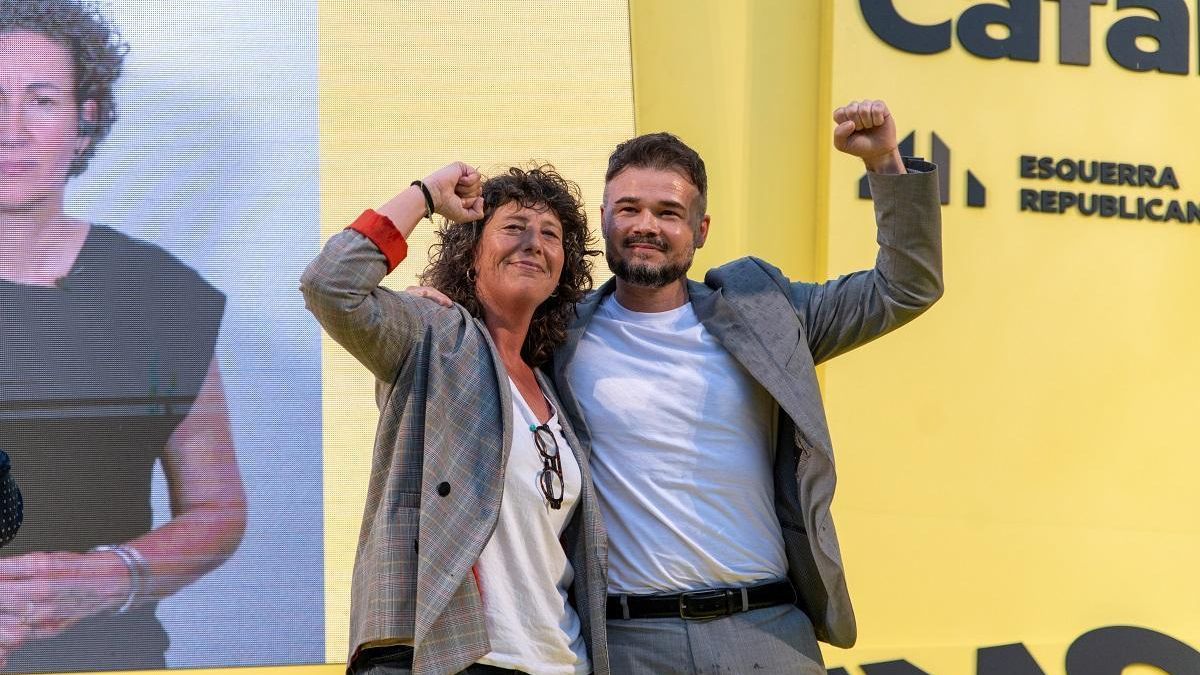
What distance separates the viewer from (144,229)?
11.1ft

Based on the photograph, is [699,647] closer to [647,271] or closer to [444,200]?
[647,271]

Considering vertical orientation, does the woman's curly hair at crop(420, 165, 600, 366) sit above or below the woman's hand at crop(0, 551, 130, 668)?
above

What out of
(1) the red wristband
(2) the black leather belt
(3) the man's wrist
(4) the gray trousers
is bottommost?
(4) the gray trousers

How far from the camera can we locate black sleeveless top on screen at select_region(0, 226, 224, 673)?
325 cm

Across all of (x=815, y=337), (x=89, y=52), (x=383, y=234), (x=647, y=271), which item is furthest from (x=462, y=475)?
A: (x=89, y=52)

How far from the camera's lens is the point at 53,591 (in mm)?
3236

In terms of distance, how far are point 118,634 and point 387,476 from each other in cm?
168

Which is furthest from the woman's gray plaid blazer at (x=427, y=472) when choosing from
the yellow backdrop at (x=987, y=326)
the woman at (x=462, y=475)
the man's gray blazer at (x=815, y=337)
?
the yellow backdrop at (x=987, y=326)

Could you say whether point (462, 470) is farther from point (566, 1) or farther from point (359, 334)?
point (566, 1)

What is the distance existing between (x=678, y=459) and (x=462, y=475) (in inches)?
18.0

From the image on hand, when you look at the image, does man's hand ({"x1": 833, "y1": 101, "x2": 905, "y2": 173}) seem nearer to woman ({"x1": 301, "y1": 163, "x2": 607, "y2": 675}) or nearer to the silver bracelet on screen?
woman ({"x1": 301, "y1": 163, "x2": 607, "y2": 675})

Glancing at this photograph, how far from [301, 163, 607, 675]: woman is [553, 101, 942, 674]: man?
156mm

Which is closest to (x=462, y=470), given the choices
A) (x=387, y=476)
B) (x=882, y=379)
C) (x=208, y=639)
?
(x=387, y=476)

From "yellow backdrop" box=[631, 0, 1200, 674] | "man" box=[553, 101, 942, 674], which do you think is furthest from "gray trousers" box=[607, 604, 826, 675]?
"yellow backdrop" box=[631, 0, 1200, 674]
